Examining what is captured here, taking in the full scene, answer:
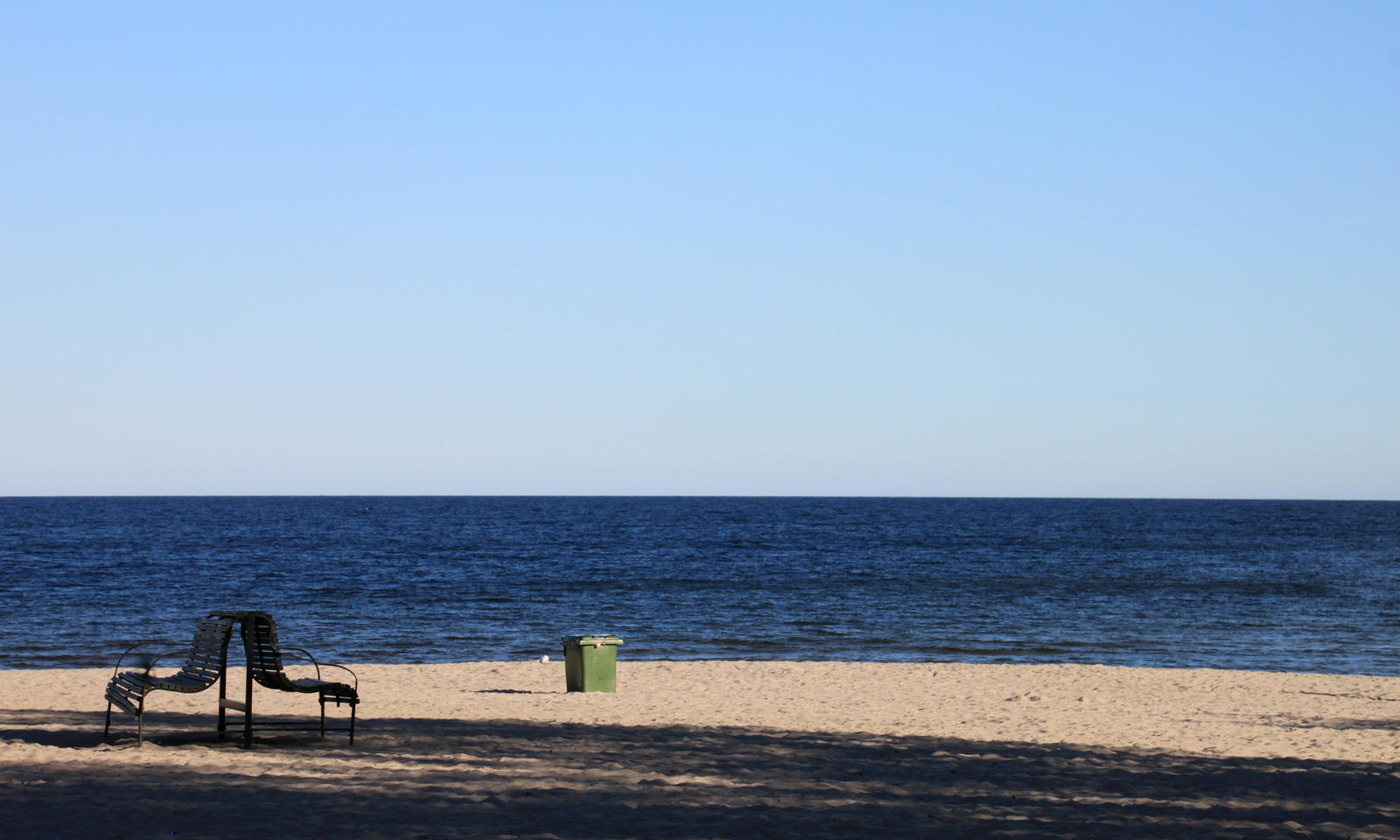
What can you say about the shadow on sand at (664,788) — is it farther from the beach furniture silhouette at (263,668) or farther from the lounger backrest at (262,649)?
the lounger backrest at (262,649)

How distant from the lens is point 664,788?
7898 mm

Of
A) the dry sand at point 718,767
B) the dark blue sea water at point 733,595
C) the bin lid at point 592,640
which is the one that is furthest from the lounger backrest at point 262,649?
the dark blue sea water at point 733,595

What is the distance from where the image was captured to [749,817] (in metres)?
7.07

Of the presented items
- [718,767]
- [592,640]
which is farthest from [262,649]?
[592,640]

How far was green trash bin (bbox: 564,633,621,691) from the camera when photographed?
47.3ft

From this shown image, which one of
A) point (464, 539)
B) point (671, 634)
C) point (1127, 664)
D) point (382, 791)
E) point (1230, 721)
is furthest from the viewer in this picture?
point (464, 539)

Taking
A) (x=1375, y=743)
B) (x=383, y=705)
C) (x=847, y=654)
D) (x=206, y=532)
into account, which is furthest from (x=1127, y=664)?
(x=206, y=532)

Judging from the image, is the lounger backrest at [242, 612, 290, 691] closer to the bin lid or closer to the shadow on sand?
the shadow on sand

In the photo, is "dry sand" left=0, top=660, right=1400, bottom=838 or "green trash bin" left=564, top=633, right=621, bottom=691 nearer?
"dry sand" left=0, top=660, right=1400, bottom=838

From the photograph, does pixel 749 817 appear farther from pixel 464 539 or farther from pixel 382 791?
pixel 464 539

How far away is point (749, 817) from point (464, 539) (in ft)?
212

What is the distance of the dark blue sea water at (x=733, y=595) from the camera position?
22688mm

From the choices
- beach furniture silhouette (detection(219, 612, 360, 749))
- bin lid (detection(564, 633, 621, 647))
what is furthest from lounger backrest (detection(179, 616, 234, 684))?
bin lid (detection(564, 633, 621, 647))

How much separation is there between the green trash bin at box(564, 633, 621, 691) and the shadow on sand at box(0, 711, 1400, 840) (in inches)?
153
